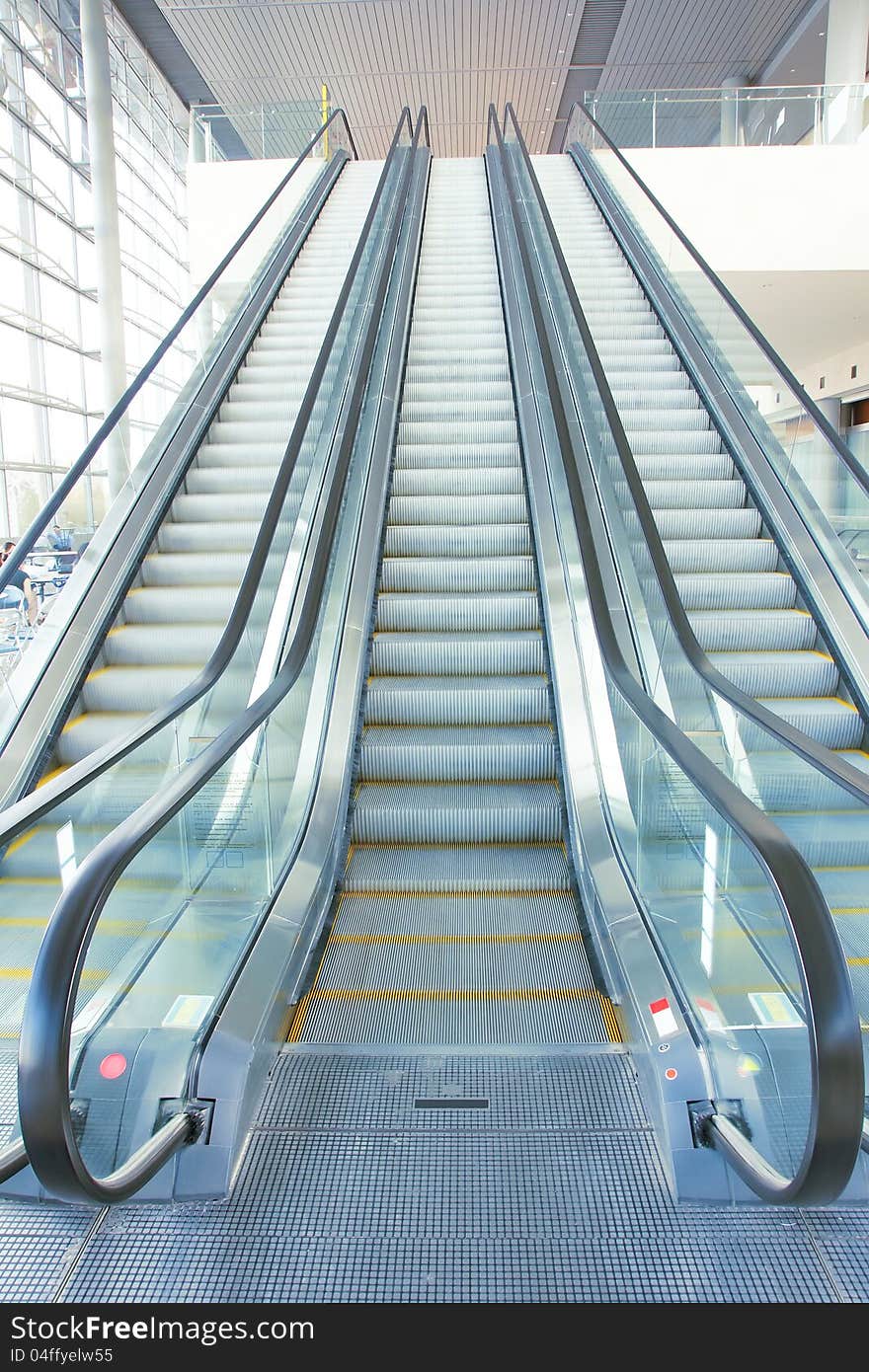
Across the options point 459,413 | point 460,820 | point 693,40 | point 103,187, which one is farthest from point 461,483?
point 693,40

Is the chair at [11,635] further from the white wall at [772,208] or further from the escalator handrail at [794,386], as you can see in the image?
the white wall at [772,208]

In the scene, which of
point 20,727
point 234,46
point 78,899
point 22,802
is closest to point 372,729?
point 20,727

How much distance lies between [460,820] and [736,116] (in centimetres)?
1162

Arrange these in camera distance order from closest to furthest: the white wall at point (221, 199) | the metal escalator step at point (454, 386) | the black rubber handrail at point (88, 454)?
the black rubber handrail at point (88, 454) → the metal escalator step at point (454, 386) → the white wall at point (221, 199)

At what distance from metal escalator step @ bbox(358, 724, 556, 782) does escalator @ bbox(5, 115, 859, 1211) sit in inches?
0.5

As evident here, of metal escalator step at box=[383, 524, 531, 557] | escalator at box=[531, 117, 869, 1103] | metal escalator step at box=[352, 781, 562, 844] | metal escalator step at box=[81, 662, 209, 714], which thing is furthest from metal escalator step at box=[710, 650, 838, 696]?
metal escalator step at box=[81, 662, 209, 714]

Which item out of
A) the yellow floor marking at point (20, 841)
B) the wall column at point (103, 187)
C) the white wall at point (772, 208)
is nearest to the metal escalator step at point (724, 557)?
the yellow floor marking at point (20, 841)

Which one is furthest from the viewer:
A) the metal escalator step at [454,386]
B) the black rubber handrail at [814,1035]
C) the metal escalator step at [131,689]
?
the metal escalator step at [454,386]

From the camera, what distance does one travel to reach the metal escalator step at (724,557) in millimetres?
5668

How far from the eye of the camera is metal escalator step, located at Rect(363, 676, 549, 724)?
483 centimetres

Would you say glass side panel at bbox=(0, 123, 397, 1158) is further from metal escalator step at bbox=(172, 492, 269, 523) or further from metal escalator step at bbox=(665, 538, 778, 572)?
metal escalator step at bbox=(665, 538, 778, 572)

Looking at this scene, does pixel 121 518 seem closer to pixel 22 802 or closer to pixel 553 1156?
pixel 22 802

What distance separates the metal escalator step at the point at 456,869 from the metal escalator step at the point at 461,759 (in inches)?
16.1

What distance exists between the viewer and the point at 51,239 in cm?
1639
